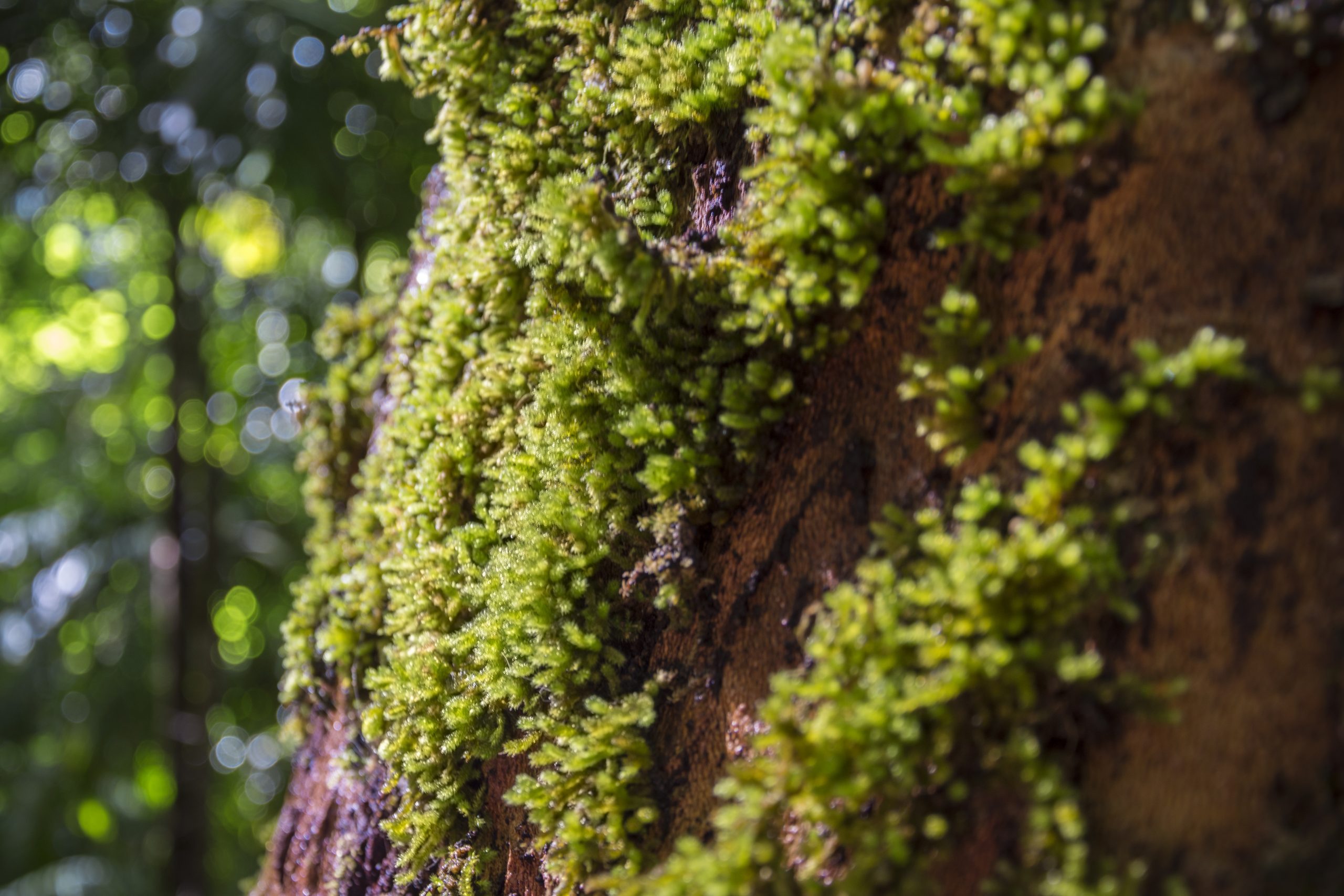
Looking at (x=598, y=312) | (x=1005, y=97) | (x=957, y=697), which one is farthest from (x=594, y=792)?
(x=1005, y=97)

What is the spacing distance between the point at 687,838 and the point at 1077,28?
31.8 inches

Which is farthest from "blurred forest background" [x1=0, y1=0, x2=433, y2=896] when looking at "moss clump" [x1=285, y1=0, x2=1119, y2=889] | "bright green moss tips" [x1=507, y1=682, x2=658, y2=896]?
"bright green moss tips" [x1=507, y1=682, x2=658, y2=896]

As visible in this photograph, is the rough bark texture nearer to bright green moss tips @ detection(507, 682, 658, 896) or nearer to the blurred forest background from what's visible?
bright green moss tips @ detection(507, 682, 658, 896)

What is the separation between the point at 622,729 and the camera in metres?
1.12

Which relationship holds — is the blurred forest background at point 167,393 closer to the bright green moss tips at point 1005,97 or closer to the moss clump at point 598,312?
the moss clump at point 598,312

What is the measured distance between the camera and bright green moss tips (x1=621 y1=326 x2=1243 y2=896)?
0.77 m

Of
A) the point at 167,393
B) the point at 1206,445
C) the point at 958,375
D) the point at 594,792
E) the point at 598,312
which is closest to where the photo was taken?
the point at 1206,445

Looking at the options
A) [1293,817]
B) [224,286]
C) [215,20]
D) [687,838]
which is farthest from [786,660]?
[224,286]

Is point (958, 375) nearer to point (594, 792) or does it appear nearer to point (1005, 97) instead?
point (1005, 97)

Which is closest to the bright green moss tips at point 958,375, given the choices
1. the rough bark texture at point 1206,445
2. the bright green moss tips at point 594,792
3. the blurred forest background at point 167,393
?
the rough bark texture at point 1206,445

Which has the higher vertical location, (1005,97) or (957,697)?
(1005,97)

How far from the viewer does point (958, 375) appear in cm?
87

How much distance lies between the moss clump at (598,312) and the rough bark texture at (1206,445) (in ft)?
0.20

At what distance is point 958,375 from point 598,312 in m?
0.53
